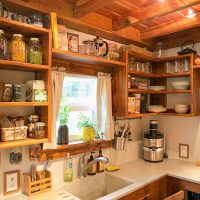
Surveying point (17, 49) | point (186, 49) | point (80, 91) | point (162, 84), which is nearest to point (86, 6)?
point (17, 49)

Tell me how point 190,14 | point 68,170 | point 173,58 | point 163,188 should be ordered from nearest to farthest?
point 68,170 < point 190,14 < point 163,188 < point 173,58

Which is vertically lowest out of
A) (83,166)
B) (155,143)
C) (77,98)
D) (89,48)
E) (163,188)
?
(163,188)

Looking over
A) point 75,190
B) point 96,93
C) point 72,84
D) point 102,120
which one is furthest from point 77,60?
point 75,190

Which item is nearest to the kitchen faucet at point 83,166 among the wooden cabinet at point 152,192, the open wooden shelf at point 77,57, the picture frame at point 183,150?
the wooden cabinet at point 152,192

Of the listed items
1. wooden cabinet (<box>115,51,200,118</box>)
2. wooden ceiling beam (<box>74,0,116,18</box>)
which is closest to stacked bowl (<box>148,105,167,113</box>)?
wooden cabinet (<box>115,51,200,118</box>)

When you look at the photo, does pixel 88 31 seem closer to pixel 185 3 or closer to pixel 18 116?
pixel 185 3

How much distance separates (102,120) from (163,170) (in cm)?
84

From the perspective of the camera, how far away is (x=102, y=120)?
87.7 inches

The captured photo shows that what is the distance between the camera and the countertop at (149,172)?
1832 millimetres

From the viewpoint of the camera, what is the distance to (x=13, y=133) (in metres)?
1.44

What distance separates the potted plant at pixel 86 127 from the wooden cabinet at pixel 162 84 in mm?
323

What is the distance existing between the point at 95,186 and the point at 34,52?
1384mm

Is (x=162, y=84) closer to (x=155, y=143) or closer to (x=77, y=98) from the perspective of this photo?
(x=155, y=143)

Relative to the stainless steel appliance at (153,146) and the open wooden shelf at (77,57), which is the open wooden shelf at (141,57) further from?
the stainless steel appliance at (153,146)
